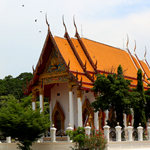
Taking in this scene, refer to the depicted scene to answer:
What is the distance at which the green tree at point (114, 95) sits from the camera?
18359 millimetres

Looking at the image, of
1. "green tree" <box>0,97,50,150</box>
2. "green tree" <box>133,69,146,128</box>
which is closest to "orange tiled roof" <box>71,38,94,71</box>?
"green tree" <box>133,69,146,128</box>

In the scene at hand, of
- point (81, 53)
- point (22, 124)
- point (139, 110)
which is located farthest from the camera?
point (81, 53)

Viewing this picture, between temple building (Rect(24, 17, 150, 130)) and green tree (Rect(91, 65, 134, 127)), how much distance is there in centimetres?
140

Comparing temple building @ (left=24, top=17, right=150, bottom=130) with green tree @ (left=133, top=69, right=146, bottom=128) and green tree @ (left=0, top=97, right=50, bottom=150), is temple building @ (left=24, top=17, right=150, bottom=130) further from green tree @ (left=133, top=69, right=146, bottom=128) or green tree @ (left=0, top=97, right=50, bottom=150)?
green tree @ (left=0, top=97, right=50, bottom=150)

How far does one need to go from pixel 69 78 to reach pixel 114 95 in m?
3.28

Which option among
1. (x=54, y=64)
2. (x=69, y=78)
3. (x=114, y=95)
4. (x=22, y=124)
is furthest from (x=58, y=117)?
(x=22, y=124)

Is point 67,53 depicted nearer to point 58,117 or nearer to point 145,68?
point 58,117

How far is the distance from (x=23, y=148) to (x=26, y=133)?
81cm

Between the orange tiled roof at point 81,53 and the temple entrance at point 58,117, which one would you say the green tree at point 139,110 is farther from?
the temple entrance at point 58,117

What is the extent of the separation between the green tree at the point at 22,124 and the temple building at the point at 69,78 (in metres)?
4.33

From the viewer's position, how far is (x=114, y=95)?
18453mm

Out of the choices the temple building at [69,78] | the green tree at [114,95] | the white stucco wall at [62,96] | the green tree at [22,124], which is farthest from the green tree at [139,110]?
the green tree at [22,124]

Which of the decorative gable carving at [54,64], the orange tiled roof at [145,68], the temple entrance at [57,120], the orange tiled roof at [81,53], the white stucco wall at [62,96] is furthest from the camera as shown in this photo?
the orange tiled roof at [145,68]

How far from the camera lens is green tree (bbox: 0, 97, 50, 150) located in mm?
15375
